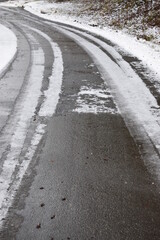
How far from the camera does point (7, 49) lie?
11.0m

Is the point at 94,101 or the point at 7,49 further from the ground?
the point at 94,101

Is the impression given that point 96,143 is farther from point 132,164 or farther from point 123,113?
point 123,113

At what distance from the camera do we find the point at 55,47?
444 inches

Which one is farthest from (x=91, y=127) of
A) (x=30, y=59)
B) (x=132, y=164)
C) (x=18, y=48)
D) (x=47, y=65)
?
(x=18, y=48)

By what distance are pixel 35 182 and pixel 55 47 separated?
334 inches

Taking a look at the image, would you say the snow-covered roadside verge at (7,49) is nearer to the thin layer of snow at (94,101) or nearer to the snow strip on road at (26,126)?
the snow strip on road at (26,126)

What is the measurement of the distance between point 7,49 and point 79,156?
7.93 metres

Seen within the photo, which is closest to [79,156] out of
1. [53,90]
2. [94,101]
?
[94,101]

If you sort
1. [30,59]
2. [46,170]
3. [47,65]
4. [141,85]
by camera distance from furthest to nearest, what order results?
[30,59] → [47,65] → [141,85] → [46,170]

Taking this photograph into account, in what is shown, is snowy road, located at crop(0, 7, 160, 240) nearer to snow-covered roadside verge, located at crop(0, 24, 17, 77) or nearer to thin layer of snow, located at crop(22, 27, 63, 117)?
thin layer of snow, located at crop(22, 27, 63, 117)

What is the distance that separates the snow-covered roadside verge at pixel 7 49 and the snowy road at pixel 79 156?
0.99m

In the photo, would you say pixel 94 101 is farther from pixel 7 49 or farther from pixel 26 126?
pixel 7 49

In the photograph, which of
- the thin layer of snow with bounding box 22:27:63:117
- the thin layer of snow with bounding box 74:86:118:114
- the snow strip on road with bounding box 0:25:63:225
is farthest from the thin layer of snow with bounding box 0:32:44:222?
the thin layer of snow with bounding box 74:86:118:114

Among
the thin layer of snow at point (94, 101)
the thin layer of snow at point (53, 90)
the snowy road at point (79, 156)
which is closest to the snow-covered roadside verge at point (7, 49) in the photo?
the snowy road at point (79, 156)
